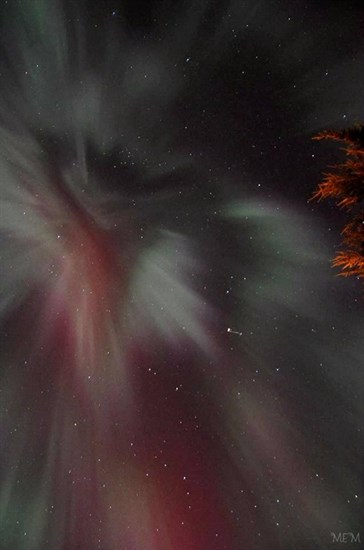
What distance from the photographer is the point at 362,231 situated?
4355 mm

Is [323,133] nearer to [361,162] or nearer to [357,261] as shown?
[361,162]

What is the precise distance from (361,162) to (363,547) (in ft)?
35.4

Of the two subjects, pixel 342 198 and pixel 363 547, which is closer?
pixel 342 198

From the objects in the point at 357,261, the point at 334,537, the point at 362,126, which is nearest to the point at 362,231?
the point at 357,261

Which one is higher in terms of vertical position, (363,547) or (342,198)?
(342,198)

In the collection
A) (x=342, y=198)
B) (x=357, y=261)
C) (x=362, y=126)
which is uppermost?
(x=362, y=126)

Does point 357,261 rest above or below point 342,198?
below

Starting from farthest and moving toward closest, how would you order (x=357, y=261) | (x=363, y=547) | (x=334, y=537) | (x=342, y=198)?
1. (x=363, y=547)
2. (x=334, y=537)
3. (x=342, y=198)
4. (x=357, y=261)

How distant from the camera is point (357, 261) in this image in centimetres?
432

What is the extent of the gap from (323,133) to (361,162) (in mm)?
457

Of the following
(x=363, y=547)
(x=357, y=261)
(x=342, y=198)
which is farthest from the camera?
(x=363, y=547)

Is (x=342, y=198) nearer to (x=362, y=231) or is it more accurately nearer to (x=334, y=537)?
(x=362, y=231)

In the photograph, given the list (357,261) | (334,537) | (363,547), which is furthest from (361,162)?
(363,547)

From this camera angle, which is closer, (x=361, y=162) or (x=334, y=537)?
(x=361, y=162)
